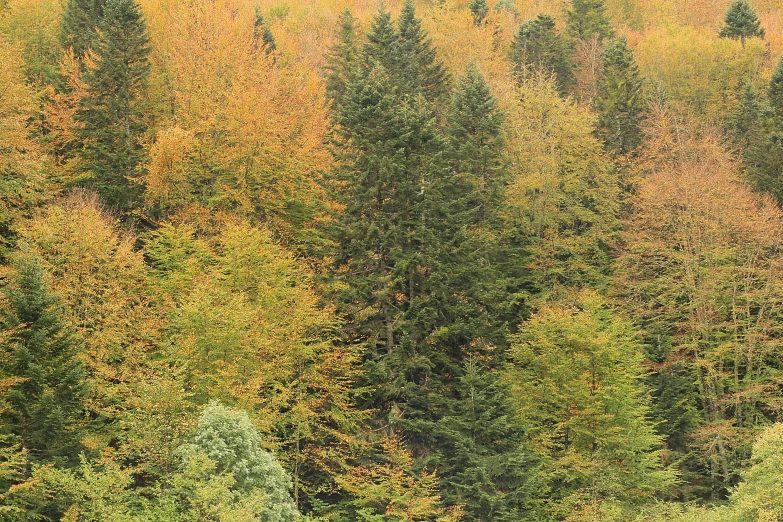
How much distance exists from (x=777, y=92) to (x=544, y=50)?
58.3 ft

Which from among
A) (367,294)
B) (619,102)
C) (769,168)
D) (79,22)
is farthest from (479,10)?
(367,294)

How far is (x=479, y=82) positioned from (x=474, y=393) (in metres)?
18.7

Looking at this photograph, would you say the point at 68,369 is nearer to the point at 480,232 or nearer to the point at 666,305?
the point at 480,232

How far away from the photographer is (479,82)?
140 ft

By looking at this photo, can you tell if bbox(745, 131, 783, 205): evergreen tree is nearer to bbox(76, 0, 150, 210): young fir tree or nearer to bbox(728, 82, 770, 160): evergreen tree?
bbox(728, 82, 770, 160): evergreen tree

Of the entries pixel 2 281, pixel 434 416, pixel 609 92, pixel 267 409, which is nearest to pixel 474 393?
pixel 434 416

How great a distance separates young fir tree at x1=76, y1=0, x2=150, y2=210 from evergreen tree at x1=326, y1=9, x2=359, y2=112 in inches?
494

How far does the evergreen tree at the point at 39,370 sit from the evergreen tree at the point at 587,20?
2224 inches

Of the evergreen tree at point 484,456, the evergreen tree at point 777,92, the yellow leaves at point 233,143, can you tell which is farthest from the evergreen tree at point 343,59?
the evergreen tree at point 777,92

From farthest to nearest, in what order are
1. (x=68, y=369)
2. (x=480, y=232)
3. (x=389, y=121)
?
1. (x=480, y=232)
2. (x=389, y=121)
3. (x=68, y=369)

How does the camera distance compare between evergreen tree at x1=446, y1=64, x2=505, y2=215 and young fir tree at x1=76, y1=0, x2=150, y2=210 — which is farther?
young fir tree at x1=76, y1=0, x2=150, y2=210

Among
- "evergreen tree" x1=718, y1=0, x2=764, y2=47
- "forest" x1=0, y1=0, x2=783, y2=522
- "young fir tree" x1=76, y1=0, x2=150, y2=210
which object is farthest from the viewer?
"evergreen tree" x1=718, y1=0, x2=764, y2=47

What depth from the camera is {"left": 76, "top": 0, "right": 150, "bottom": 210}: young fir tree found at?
135ft

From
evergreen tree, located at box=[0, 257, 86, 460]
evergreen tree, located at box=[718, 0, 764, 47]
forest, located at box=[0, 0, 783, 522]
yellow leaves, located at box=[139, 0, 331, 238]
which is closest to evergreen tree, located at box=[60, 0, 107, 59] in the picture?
forest, located at box=[0, 0, 783, 522]
